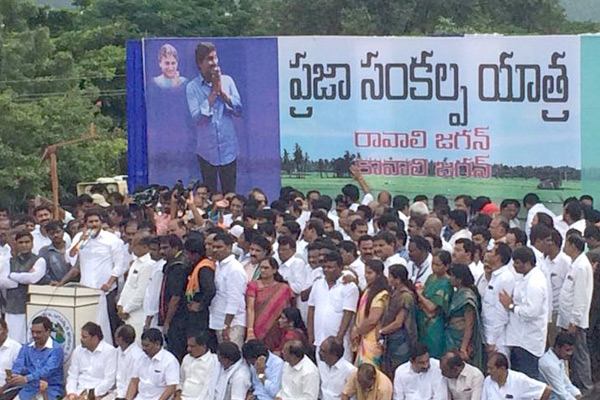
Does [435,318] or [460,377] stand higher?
[435,318]

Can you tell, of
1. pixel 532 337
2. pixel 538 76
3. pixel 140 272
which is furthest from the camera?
pixel 538 76

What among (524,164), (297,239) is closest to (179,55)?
(524,164)

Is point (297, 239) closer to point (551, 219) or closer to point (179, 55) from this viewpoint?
point (551, 219)

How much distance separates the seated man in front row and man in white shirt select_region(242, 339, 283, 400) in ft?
5.63

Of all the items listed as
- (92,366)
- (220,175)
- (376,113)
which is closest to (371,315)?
(92,366)

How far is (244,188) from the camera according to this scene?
16.5m

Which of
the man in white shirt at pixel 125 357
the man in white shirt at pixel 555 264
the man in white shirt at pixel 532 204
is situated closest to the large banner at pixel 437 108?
the man in white shirt at pixel 532 204

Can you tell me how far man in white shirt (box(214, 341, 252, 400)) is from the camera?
1082 cm

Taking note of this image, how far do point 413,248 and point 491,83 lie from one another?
4645 mm

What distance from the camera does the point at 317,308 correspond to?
11.1 meters

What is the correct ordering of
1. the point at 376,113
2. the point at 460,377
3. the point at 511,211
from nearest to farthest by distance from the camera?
the point at 460,377 < the point at 511,211 < the point at 376,113

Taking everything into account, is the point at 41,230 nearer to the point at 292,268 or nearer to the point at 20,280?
the point at 20,280

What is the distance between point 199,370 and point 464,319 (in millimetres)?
1951

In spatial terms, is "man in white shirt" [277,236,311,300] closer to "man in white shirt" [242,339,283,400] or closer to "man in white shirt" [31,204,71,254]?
"man in white shirt" [242,339,283,400]
